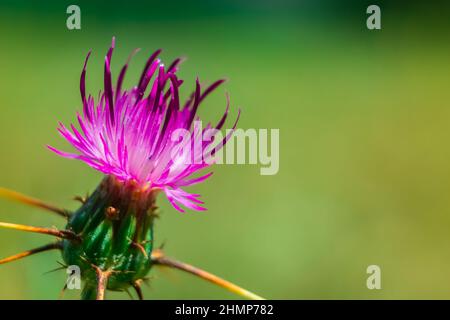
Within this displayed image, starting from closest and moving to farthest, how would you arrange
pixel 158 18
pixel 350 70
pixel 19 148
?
pixel 19 148 < pixel 350 70 < pixel 158 18

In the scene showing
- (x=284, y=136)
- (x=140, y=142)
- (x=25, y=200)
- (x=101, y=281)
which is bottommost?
(x=101, y=281)

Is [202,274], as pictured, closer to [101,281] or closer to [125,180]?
[101,281]

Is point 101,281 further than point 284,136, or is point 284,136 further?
point 284,136

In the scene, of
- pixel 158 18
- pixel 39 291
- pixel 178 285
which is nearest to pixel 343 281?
pixel 178 285

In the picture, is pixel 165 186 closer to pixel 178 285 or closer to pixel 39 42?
pixel 178 285

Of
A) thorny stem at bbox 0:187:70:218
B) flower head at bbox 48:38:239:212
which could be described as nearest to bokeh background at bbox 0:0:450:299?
thorny stem at bbox 0:187:70:218

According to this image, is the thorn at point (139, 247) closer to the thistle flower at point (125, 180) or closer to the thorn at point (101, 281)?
the thistle flower at point (125, 180)

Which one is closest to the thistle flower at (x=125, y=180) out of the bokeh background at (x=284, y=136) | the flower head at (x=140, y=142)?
the flower head at (x=140, y=142)

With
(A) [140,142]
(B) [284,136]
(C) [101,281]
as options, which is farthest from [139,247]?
(B) [284,136]
